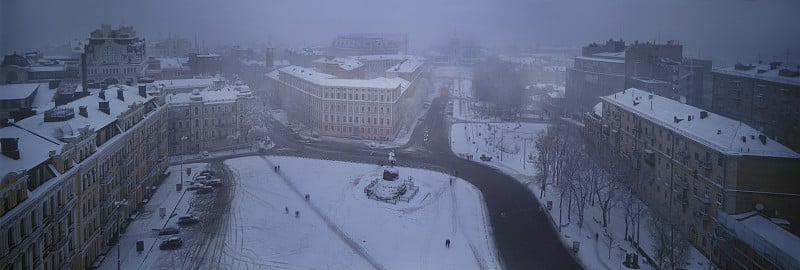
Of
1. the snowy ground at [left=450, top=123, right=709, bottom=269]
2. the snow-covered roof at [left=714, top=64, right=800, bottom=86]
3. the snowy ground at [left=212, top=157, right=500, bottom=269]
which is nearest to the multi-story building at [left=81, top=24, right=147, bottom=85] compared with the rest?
the snowy ground at [left=212, top=157, right=500, bottom=269]

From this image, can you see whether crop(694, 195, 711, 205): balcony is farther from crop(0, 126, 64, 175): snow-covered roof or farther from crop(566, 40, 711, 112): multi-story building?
crop(0, 126, 64, 175): snow-covered roof

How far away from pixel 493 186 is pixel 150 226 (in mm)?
18683

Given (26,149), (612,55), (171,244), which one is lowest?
(171,244)

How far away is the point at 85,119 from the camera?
25.2 meters

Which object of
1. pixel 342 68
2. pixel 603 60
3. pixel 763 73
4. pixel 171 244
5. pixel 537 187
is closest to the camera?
pixel 171 244

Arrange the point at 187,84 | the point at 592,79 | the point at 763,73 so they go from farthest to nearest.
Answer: the point at 592,79 → the point at 187,84 → the point at 763,73

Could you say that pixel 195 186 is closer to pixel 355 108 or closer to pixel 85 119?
pixel 85 119

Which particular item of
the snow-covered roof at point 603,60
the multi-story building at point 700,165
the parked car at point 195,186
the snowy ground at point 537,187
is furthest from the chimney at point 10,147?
the snow-covered roof at point 603,60

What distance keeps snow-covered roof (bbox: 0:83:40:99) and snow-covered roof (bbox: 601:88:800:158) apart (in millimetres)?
36296

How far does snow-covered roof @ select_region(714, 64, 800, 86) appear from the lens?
31.5 meters

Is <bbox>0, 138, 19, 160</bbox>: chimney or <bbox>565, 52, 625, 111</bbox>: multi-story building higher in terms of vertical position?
<bbox>565, 52, 625, 111</bbox>: multi-story building

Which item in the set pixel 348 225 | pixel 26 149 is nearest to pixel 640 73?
pixel 348 225

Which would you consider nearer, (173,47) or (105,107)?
(105,107)

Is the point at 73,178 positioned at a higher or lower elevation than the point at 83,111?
lower
